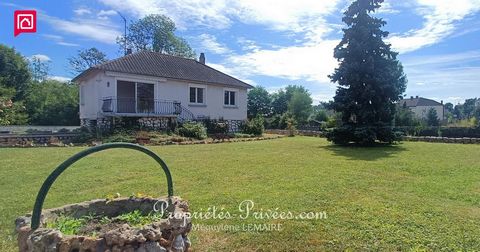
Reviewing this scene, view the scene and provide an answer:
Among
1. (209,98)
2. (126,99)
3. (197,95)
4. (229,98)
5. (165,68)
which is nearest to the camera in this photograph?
(126,99)

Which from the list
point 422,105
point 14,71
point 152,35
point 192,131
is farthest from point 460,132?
point 422,105

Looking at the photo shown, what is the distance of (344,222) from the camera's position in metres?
3.79

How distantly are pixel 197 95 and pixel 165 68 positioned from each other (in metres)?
3.02

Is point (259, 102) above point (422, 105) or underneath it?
underneath

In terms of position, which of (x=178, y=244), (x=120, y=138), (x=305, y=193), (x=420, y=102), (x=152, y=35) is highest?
(x=152, y=35)

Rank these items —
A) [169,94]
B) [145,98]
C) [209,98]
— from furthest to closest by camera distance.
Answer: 1. [209,98]
2. [169,94]
3. [145,98]

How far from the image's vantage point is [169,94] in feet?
67.6

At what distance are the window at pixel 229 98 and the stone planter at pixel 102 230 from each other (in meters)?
21.3

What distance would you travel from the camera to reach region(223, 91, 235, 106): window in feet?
79.3

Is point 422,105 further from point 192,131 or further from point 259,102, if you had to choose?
point 192,131

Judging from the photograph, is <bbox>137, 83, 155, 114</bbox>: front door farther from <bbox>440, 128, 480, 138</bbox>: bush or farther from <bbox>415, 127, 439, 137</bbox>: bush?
<bbox>440, 128, 480, 138</bbox>: bush

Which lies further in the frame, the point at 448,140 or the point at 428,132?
the point at 428,132

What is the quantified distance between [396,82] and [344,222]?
41.4 feet

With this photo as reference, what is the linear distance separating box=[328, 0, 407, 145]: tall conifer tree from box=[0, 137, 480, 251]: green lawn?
5120mm
